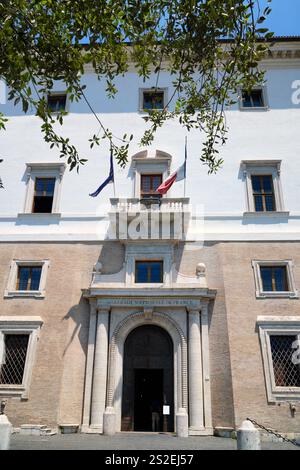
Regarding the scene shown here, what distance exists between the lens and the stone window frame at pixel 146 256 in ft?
55.3

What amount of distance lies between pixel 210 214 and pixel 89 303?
6669mm

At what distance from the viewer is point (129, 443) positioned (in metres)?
11.5

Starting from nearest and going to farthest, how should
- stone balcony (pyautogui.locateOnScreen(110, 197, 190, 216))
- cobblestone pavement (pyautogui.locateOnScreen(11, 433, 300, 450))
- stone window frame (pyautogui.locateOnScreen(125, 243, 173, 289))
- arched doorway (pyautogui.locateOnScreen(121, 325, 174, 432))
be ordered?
cobblestone pavement (pyautogui.locateOnScreen(11, 433, 300, 450)) < arched doorway (pyautogui.locateOnScreen(121, 325, 174, 432)) < stone window frame (pyautogui.locateOnScreen(125, 243, 173, 289)) < stone balcony (pyautogui.locateOnScreen(110, 197, 190, 216))

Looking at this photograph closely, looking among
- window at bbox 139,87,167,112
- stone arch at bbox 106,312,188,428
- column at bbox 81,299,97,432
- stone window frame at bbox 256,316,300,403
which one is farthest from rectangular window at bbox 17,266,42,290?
window at bbox 139,87,167,112

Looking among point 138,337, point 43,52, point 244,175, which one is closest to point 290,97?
point 244,175

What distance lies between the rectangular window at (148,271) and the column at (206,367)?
229cm

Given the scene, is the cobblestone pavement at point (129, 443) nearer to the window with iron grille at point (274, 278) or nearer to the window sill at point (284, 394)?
the window sill at point (284, 394)

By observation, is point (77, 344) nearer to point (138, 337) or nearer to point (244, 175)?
point (138, 337)

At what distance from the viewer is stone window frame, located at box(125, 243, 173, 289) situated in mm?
16844

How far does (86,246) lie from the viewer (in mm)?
17781

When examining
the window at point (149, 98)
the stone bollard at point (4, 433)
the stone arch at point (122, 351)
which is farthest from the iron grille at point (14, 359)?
the window at point (149, 98)

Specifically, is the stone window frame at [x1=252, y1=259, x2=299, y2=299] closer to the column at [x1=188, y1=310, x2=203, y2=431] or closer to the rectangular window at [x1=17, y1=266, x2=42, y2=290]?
the column at [x1=188, y1=310, x2=203, y2=431]

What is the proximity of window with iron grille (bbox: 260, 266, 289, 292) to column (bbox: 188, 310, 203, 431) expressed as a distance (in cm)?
326

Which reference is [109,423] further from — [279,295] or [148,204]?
[148,204]
